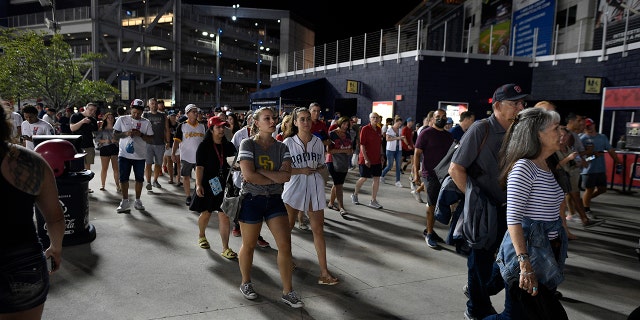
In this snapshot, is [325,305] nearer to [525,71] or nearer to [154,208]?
[154,208]

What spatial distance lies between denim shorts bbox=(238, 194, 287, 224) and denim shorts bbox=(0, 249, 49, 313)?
6.08ft

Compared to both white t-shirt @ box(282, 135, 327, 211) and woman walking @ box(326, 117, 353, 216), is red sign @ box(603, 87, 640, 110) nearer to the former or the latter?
woman walking @ box(326, 117, 353, 216)

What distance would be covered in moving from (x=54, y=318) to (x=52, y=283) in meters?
0.84

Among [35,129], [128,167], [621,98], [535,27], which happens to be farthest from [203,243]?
[535,27]

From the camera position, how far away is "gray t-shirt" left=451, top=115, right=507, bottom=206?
315 centimetres

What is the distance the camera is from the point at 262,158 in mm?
3736

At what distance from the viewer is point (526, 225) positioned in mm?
2359

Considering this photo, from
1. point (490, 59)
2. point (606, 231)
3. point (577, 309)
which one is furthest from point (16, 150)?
point (490, 59)

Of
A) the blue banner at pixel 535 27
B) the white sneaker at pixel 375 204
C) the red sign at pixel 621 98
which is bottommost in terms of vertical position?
the white sneaker at pixel 375 204

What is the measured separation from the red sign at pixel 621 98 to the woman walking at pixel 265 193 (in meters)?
12.4

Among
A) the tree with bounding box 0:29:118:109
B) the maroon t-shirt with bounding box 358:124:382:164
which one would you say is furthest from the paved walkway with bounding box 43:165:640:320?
the tree with bounding box 0:29:118:109

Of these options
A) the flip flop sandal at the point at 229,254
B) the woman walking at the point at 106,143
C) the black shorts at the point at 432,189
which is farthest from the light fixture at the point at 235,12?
the flip flop sandal at the point at 229,254

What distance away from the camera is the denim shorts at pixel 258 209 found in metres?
3.67

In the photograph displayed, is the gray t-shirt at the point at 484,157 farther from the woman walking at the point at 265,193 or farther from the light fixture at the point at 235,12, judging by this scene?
the light fixture at the point at 235,12
